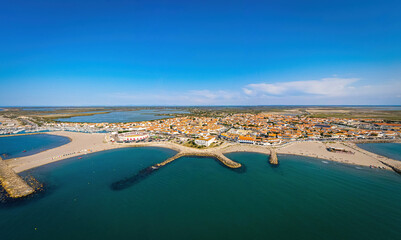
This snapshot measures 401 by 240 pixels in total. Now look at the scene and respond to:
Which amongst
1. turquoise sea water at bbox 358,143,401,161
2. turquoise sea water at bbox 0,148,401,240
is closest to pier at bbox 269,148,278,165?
turquoise sea water at bbox 0,148,401,240

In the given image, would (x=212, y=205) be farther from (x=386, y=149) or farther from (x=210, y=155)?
(x=386, y=149)

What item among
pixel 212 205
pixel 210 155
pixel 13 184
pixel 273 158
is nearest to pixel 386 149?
pixel 273 158

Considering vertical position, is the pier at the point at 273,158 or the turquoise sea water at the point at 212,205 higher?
the pier at the point at 273,158

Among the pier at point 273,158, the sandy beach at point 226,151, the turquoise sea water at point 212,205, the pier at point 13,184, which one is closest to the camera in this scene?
the turquoise sea water at point 212,205

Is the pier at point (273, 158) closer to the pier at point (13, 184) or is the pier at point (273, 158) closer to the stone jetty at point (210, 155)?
the stone jetty at point (210, 155)

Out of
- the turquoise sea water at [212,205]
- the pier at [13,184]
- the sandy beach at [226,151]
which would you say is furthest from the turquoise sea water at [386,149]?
the pier at [13,184]
